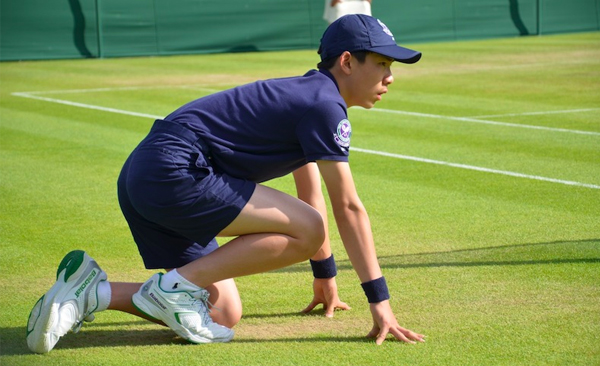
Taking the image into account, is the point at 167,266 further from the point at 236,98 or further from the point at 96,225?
the point at 96,225

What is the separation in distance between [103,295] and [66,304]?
222 mm

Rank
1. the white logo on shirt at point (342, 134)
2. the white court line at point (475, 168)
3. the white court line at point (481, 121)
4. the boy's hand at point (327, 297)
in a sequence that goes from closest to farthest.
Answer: the white logo on shirt at point (342, 134), the boy's hand at point (327, 297), the white court line at point (475, 168), the white court line at point (481, 121)

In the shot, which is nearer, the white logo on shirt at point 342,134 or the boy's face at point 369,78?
the white logo on shirt at point 342,134

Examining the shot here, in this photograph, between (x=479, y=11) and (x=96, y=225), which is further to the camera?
(x=479, y=11)

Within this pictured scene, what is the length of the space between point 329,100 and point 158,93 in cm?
1257

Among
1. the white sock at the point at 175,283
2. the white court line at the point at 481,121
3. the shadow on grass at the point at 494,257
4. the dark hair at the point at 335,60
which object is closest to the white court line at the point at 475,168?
the shadow on grass at the point at 494,257

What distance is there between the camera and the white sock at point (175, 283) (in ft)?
14.4

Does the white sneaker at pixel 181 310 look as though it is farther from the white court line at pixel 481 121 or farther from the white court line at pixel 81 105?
the white court line at pixel 81 105

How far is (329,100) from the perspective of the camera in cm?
425

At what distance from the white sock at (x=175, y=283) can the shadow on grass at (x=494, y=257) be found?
1525 millimetres

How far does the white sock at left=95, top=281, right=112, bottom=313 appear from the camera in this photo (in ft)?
14.9

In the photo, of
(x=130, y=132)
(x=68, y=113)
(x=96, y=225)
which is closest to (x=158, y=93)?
(x=68, y=113)

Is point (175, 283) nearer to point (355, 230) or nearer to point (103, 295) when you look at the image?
point (103, 295)

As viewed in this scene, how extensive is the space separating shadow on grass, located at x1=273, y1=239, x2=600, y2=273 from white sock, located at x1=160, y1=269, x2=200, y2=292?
1525 millimetres
